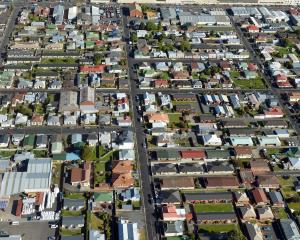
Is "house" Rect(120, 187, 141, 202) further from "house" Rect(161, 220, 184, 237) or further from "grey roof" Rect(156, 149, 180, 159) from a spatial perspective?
"grey roof" Rect(156, 149, 180, 159)

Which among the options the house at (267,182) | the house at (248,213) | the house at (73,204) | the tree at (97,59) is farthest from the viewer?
the tree at (97,59)

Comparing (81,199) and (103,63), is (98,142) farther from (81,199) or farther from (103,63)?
(103,63)

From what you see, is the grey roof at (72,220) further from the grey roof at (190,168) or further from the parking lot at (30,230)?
the grey roof at (190,168)

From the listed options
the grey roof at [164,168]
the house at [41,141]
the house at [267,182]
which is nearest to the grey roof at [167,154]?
the grey roof at [164,168]

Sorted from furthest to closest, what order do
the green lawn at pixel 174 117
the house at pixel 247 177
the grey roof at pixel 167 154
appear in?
the green lawn at pixel 174 117 < the grey roof at pixel 167 154 < the house at pixel 247 177

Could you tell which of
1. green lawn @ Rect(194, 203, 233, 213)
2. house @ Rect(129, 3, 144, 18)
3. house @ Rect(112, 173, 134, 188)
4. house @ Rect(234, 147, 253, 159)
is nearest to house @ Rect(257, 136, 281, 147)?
house @ Rect(234, 147, 253, 159)

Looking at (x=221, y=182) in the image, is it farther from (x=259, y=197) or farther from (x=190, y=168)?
(x=259, y=197)
